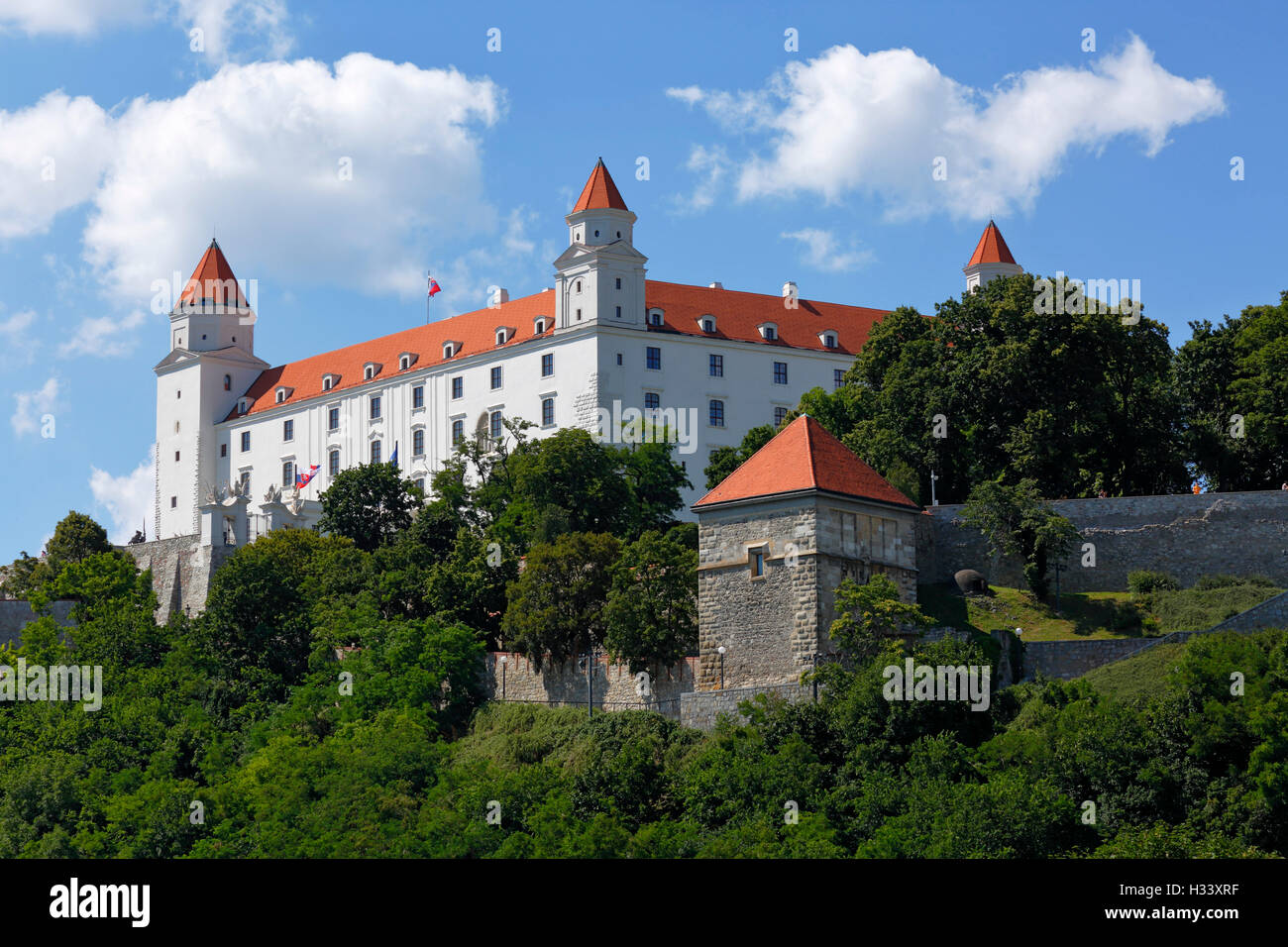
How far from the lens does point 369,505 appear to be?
70.9 meters

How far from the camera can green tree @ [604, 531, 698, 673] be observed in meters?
49.7

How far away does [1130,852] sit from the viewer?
38.7 meters

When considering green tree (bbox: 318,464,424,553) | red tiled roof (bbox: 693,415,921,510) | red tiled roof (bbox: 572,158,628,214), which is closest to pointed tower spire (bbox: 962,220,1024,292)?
red tiled roof (bbox: 572,158,628,214)

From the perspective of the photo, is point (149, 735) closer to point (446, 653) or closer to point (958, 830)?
point (446, 653)

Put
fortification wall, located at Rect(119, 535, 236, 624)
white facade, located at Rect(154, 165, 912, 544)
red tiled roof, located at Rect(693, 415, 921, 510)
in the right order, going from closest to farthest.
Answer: red tiled roof, located at Rect(693, 415, 921, 510)
fortification wall, located at Rect(119, 535, 236, 624)
white facade, located at Rect(154, 165, 912, 544)

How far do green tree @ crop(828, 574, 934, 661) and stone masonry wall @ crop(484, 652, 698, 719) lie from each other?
4.22 metres

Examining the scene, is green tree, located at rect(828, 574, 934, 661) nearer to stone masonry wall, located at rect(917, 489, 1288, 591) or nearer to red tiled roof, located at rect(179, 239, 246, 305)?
stone masonry wall, located at rect(917, 489, 1288, 591)

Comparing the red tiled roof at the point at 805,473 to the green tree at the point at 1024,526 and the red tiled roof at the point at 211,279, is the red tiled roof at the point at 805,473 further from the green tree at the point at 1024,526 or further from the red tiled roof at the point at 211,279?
the red tiled roof at the point at 211,279

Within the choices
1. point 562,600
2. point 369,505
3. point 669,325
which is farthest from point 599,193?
point 562,600
